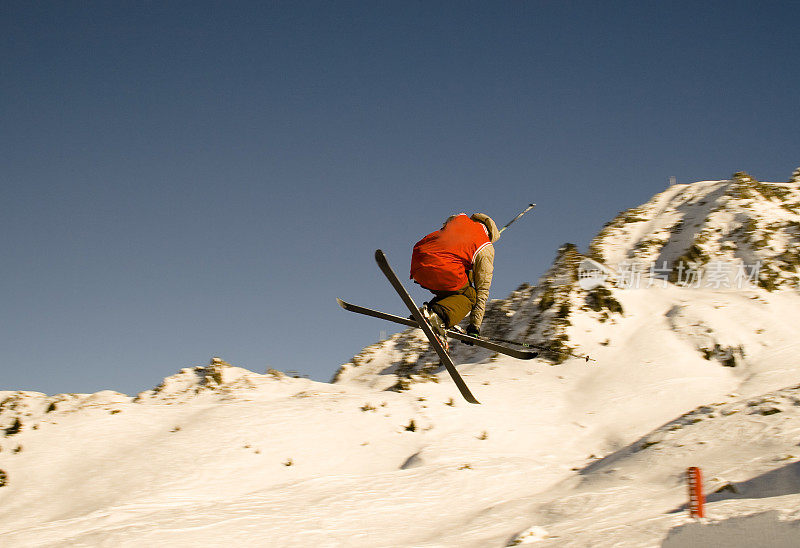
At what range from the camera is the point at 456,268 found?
6.49 meters

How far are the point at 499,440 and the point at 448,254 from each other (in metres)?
8.11

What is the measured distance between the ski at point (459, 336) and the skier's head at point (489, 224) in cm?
118

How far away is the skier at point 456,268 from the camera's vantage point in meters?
6.47

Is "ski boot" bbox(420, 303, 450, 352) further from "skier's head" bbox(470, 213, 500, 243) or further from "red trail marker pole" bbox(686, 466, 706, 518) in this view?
"red trail marker pole" bbox(686, 466, 706, 518)

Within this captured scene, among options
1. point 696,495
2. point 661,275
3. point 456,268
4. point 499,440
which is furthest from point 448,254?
point 661,275

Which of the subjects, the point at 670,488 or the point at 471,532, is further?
the point at 670,488

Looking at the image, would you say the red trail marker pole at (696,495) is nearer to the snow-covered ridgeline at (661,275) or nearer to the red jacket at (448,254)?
the red jacket at (448,254)

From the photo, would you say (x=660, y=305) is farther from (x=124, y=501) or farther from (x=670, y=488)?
(x=124, y=501)

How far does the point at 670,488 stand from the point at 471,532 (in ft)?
9.80

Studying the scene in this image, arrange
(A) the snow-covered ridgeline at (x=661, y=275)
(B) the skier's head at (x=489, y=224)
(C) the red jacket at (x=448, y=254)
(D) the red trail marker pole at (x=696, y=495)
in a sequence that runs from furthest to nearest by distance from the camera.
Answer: (A) the snow-covered ridgeline at (x=661, y=275), (B) the skier's head at (x=489, y=224), (C) the red jacket at (x=448, y=254), (D) the red trail marker pole at (x=696, y=495)

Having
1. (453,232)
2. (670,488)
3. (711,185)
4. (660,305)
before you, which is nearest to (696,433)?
(670,488)

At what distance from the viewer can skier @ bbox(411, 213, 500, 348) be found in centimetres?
647

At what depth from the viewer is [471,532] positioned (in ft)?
25.3

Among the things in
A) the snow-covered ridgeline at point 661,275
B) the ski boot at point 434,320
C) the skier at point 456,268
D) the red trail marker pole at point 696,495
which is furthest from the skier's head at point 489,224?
the snow-covered ridgeline at point 661,275
